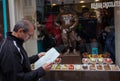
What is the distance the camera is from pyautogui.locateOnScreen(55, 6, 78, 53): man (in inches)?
214

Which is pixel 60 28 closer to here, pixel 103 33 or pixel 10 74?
pixel 103 33

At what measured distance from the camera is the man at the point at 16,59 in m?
2.57

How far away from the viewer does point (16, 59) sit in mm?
2588

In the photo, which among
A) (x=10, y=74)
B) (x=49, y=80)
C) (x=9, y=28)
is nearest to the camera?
(x=10, y=74)

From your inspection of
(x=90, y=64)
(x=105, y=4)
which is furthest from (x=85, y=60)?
(x=105, y=4)

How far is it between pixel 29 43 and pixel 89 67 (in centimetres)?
138

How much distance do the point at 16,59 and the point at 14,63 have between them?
0.16ft

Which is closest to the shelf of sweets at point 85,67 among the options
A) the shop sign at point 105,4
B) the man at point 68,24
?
the man at point 68,24

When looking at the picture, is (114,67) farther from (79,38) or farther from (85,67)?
(79,38)

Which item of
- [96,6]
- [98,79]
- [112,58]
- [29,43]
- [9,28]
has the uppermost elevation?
[96,6]

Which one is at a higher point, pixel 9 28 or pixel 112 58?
pixel 9 28

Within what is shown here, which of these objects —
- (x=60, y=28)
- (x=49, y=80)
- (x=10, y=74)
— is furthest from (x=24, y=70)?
(x=60, y=28)

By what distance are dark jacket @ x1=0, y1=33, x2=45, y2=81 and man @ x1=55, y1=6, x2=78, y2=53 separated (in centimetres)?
Result: 284

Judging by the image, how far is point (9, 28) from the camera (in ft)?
18.0
